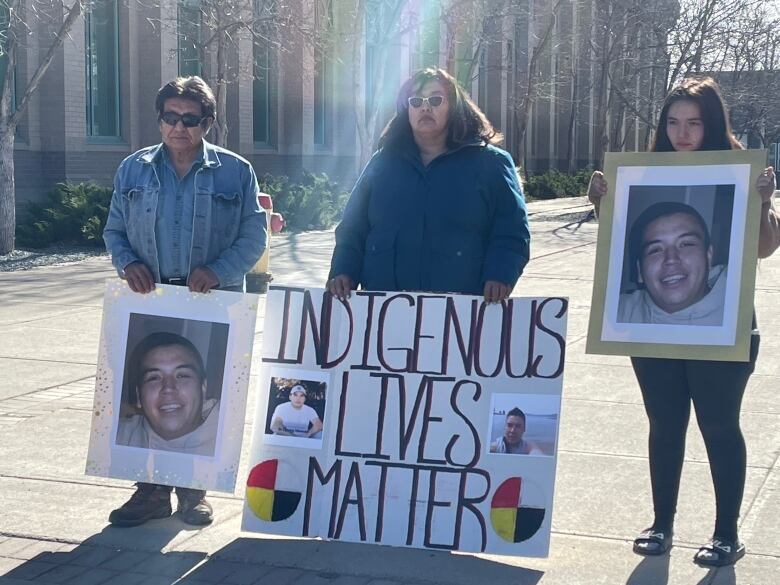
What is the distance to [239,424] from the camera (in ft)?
16.6

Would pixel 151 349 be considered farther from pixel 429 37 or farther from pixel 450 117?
pixel 429 37

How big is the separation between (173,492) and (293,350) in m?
1.23

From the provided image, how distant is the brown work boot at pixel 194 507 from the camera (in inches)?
203

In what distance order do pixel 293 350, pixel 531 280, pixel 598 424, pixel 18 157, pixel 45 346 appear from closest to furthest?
pixel 293 350, pixel 598 424, pixel 45 346, pixel 531 280, pixel 18 157

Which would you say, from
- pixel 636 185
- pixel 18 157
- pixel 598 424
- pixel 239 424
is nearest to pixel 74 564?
pixel 239 424

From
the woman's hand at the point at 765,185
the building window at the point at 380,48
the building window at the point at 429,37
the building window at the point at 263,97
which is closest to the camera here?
the woman's hand at the point at 765,185

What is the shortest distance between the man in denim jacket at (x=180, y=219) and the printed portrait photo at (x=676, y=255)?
5.23 ft

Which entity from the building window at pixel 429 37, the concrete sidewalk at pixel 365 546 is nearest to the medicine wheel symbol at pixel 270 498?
the concrete sidewalk at pixel 365 546

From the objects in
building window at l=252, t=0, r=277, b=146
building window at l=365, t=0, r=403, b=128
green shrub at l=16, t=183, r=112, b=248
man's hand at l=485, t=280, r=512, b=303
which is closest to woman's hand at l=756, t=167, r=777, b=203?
man's hand at l=485, t=280, r=512, b=303

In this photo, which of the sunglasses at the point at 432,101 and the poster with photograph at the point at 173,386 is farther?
the poster with photograph at the point at 173,386

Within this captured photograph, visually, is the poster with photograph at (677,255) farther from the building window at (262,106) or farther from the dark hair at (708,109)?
the building window at (262,106)

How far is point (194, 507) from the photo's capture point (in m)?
5.20

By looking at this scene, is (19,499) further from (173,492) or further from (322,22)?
(322,22)

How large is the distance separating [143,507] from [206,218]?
50.1 inches
